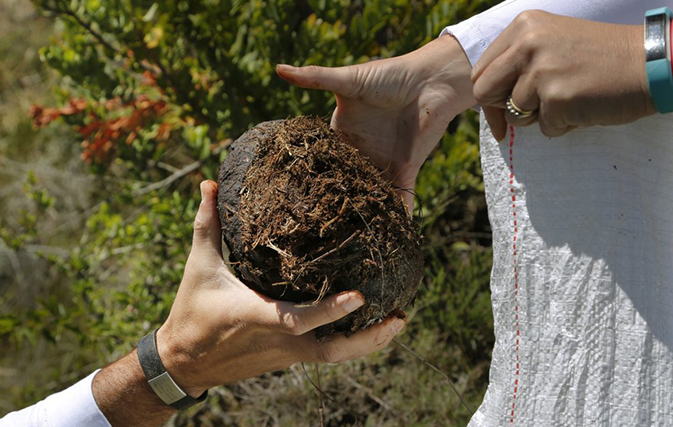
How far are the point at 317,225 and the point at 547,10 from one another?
29.0 inches

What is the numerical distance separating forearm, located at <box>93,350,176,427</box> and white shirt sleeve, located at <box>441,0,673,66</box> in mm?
1210

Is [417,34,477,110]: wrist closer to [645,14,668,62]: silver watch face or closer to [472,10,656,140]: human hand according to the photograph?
[472,10,656,140]: human hand

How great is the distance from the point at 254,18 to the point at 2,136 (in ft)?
8.83

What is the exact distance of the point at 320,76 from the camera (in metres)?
1.72

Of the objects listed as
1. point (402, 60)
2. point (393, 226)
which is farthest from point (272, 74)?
point (393, 226)

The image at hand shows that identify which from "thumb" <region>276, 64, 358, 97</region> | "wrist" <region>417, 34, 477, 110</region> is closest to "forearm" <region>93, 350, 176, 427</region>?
"thumb" <region>276, 64, 358, 97</region>

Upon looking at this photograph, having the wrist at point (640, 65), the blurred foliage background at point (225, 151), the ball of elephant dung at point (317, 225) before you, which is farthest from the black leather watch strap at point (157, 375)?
the wrist at point (640, 65)

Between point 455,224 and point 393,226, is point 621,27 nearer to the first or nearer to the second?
point 393,226

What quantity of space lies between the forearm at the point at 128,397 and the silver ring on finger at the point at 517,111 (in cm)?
116

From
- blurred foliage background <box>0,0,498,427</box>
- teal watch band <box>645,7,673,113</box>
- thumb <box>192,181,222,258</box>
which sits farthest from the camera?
blurred foliage background <box>0,0,498,427</box>

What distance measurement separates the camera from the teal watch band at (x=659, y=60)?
1.13 meters

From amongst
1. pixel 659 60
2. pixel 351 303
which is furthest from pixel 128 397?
pixel 659 60

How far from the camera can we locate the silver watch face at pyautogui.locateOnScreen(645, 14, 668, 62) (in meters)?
1.14

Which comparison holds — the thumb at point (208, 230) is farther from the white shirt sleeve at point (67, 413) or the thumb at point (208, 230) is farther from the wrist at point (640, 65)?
the wrist at point (640, 65)
